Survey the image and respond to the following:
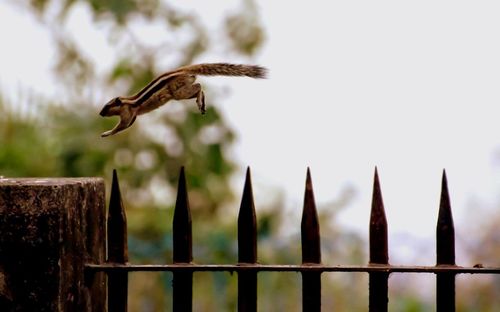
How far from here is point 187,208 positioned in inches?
90.4

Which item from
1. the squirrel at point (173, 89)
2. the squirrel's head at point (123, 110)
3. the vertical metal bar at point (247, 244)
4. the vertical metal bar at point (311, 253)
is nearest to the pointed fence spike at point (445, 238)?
the vertical metal bar at point (311, 253)

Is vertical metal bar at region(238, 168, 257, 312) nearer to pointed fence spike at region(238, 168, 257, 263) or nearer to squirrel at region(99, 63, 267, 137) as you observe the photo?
pointed fence spike at region(238, 168, 257, 263)

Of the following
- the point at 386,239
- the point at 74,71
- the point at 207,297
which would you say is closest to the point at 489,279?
the point at 207,297

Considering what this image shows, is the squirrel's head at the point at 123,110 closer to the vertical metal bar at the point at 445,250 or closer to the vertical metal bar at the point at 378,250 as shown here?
the vertical metal bar at the point at 378,250

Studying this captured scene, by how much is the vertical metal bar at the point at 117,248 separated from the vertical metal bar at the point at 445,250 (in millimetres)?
716

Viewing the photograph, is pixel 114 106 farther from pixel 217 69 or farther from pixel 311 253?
Answer: pixel 311 253

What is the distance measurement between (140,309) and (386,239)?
4.93 m

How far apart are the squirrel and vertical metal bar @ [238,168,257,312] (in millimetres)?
238

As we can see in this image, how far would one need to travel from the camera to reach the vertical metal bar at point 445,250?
225 centimetres

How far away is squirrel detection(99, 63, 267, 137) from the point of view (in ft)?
7.15

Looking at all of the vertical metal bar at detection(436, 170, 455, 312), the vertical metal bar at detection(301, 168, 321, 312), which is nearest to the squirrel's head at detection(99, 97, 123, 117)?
the vertical metal bar at detection(301, 168, 321, 312)

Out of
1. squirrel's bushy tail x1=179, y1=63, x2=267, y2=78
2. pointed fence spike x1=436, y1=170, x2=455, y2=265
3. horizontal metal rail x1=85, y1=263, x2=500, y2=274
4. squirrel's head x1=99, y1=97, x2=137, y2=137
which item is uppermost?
squirrel's bushy tail x1=179, y1=63, x2=267, y2=78

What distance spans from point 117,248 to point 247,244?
1.01ft

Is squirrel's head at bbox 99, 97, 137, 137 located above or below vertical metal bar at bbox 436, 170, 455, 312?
above
